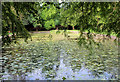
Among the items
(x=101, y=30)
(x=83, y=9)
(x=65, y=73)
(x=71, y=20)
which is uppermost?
(x=83, y=9)

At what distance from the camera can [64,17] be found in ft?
10.6

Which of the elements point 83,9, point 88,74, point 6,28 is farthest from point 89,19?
point 88,74

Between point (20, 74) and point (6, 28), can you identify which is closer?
point (6, 28)

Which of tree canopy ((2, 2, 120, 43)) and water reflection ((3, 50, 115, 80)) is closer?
tree canopy ((2, 2, 120, 43))

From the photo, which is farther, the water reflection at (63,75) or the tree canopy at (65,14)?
the water reflection at (63,75)

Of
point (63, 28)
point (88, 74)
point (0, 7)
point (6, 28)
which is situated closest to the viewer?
point (0, 7)

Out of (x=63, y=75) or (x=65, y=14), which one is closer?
(x=65, y=14)

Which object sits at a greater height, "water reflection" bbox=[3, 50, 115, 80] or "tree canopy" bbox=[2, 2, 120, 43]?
"tree canopy" bbox=[2, 2, 120, 43]

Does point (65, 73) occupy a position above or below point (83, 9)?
below

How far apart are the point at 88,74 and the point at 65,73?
2.89 feet

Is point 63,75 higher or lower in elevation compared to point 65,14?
lower

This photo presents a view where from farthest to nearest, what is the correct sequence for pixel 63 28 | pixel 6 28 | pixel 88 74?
1. pixel 88 74
2. pixel 63 28
3. pixel 6 28

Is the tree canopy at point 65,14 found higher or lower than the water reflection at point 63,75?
higher

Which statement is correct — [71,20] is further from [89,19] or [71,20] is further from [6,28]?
[6,28]
